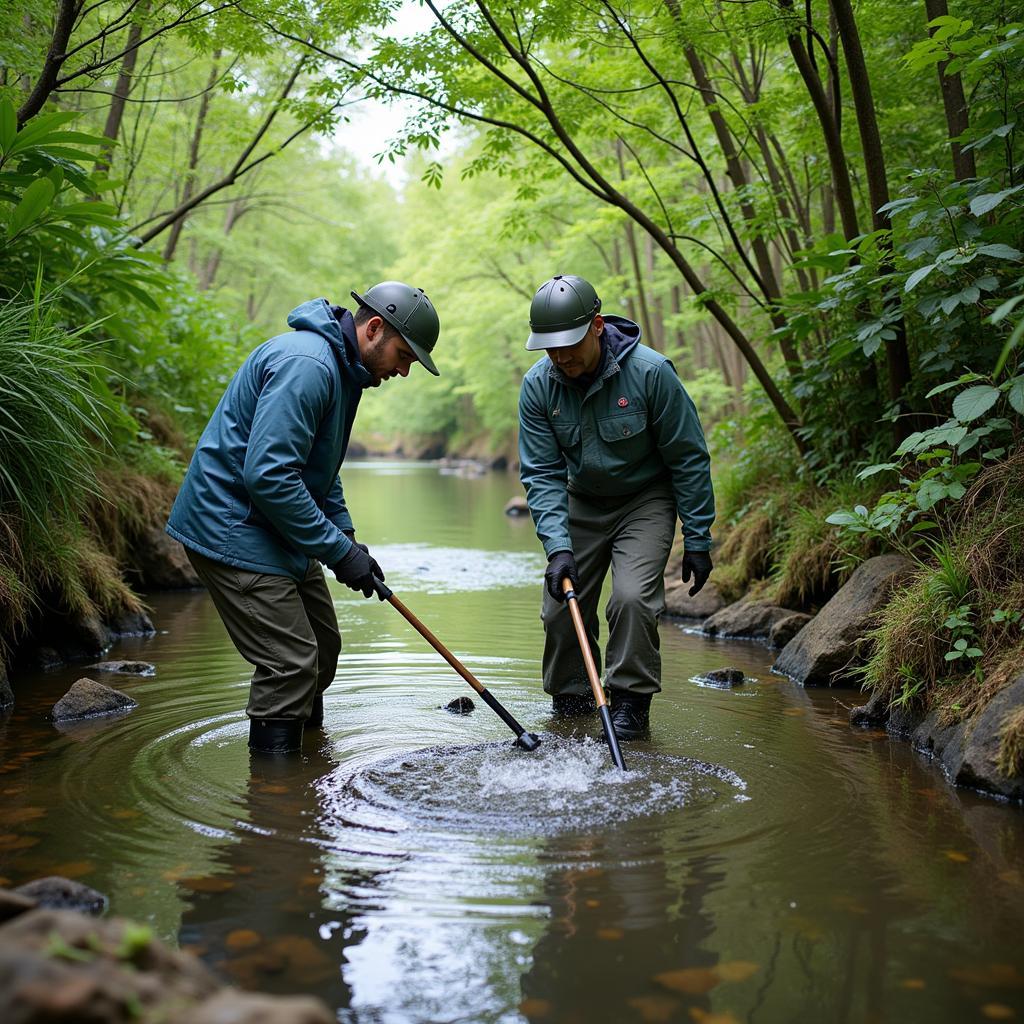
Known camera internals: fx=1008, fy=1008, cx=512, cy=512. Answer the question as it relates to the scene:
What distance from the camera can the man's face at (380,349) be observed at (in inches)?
176

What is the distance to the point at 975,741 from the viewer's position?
407 cm

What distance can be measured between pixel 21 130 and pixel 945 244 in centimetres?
508

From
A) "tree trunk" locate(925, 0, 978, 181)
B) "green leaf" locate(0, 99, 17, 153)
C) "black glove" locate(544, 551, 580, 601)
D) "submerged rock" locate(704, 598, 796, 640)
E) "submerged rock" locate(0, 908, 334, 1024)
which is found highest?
"tree trunk" locate(925, 0, 978, 181)

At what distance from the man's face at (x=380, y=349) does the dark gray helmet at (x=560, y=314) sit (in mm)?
593

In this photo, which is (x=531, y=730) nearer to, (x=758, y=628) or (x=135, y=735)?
(x=135, y=735)

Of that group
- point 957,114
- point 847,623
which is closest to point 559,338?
point 847,623

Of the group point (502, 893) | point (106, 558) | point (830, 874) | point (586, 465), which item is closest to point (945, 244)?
point (586, 465)

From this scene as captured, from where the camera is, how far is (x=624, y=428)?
4988 millimetres

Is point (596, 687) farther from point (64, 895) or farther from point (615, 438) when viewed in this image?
point (64, 895)

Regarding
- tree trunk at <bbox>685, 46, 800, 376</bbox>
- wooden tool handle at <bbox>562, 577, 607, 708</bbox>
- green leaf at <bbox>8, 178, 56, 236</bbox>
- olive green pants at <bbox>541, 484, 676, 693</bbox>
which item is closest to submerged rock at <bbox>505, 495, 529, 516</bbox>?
tree trunk at <bbox>685, 46, 800, 376</bbox>

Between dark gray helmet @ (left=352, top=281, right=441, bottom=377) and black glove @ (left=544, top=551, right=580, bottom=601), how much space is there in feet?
3.66

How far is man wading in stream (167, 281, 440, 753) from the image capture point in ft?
14.1

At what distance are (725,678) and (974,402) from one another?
2327 mm

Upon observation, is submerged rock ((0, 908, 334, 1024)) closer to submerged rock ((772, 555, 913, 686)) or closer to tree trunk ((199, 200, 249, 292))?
submerged rock ((772, 555, 913, 686))
